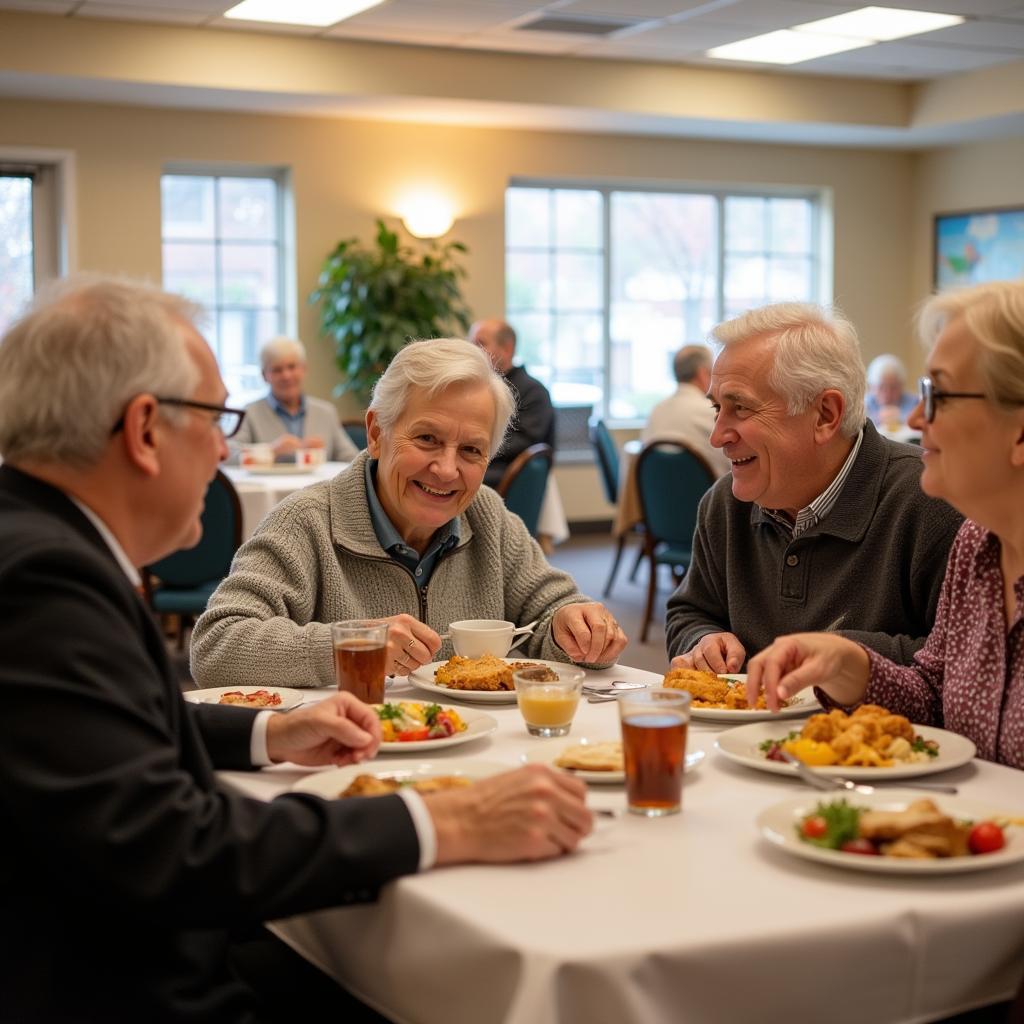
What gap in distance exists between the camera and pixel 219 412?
151 cm

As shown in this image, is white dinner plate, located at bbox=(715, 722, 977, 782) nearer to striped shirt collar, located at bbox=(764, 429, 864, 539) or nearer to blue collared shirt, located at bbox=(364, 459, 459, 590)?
striped shirt collar, located at bbox=(764, 429, 864, 539)

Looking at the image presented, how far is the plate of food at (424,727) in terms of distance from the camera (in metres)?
1.78

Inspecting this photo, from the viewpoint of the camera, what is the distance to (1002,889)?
133 cm

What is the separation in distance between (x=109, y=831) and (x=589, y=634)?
122 cm

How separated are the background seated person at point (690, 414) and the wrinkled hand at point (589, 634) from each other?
13.2 ft

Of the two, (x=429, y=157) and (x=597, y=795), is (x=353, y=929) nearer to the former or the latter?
(x=597, y=795)

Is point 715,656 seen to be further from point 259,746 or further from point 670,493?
point 670,493

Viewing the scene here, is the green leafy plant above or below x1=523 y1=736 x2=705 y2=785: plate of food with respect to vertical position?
above

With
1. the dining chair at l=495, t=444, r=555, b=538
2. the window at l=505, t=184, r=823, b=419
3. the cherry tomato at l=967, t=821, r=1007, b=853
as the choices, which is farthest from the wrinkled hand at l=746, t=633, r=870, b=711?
the window at l=505, t=184, r=823, b=419

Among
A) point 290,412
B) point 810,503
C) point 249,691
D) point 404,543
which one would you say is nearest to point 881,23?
point 290,412

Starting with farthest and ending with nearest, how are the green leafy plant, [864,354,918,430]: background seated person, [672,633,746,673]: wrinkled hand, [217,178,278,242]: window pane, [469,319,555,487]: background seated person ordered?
1. [217,178,278,242]: window pane
2. the green leafy plant
3. [864,354,918,430]: background seated person
4. [469,319,555,487]: background seated person
5. [672,633,746,673]: wrinkled hand

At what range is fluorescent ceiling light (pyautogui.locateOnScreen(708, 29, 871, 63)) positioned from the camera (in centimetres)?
825

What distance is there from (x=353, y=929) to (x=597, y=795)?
35cm

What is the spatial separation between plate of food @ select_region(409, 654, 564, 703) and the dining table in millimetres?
612
